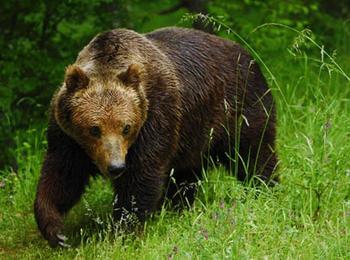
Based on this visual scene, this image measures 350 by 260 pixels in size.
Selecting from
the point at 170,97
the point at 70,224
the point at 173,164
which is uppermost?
the point at 170,97

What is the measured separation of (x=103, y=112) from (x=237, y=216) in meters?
1.12

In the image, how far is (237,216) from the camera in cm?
589

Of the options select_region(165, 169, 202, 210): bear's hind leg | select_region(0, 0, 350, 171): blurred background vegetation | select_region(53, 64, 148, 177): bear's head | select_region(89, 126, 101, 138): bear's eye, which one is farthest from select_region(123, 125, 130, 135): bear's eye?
select_region(0, 0, 350, 171): blurred background vegetation

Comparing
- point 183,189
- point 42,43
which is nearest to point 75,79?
point 183,189

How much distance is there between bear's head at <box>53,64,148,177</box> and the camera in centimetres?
604

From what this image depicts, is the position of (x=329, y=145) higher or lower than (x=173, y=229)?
higher

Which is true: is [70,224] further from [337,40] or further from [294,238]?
[337,40]

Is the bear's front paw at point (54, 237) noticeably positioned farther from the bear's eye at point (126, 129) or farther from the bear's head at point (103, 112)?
the bear's eye at point (126, 129)

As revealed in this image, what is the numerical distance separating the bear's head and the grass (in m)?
0.41

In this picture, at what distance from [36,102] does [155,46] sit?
2176 millimetres

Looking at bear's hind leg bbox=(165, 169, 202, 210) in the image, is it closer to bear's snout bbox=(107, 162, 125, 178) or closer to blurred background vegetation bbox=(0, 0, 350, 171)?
bear's snout bbox=(107, 162, 125, 178)

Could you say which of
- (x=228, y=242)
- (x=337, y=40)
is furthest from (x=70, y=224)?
(x=337, y=40)

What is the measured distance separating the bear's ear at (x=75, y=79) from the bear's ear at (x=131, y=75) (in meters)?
0.25

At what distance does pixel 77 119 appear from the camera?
615 centimetres
